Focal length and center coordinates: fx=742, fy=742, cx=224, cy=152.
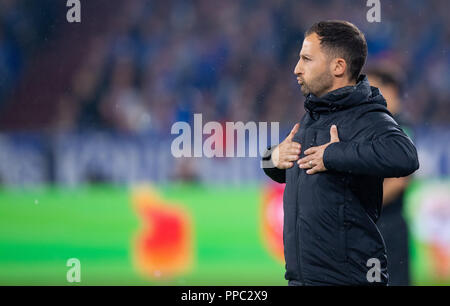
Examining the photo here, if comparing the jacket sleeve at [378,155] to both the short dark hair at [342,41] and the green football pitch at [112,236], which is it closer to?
the short dark hair at [342,41]

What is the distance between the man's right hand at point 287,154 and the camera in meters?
2.62

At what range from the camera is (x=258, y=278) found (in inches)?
235

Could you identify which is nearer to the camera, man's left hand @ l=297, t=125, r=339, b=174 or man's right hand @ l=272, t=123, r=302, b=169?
man's left hand @ l=297, t=125, r=339, b=174

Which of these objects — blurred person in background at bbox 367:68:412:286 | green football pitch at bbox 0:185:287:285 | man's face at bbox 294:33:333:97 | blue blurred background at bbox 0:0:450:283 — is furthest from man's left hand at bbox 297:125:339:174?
blue blurred background at bbox 0:0:450:283

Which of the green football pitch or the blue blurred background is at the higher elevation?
the blue blurred background

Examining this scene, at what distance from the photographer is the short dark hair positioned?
2615mm

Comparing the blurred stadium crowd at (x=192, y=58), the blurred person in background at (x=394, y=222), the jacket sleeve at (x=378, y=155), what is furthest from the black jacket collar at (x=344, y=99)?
the blurred stadium crowd at (x=192, y=58)

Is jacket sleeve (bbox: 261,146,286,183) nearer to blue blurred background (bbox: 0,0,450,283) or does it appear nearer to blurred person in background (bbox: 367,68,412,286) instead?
blurred person in background (bbox: 367,68,412,286)

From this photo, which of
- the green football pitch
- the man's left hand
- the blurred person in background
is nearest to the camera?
the man's left hand

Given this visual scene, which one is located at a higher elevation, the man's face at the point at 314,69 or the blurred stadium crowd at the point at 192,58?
the blurred stadium crowd at the point at 192,58

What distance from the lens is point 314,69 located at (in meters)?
2.63

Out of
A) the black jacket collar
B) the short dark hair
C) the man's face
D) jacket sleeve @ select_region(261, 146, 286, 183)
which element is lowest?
jacket sleeve @ select_region(261, 146, 286, 183)

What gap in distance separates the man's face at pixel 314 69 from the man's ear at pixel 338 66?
0.7 inches
